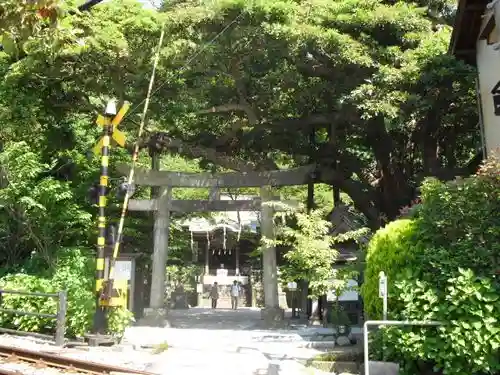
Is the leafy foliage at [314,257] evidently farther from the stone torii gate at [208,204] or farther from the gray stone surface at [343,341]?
the stone torii gate at [208,204]

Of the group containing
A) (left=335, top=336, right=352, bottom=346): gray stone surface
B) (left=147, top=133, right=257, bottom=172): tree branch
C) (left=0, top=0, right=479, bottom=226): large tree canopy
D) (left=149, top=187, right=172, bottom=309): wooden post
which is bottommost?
(left=335, top=336, right=352, bottom=346): gray stone surface

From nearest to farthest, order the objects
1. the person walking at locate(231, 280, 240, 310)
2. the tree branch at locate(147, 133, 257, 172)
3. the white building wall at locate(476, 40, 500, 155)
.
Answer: the white building wall at locate(476, 40, 500, 155) < the tree branch at locate(147, 133, 257, 172) < the person walking at locate(231, 280, 240, 310)

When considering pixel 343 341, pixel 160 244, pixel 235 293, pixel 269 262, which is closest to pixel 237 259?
pixel 235 293

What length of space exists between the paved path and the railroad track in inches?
40.5

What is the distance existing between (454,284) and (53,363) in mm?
7324

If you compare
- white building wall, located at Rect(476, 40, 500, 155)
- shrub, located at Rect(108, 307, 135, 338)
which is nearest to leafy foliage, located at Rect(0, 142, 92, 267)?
shrub, located at Rect(108, 307, 135, 338)

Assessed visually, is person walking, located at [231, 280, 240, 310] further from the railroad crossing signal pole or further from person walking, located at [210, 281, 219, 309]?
the railroad crossing signal pole

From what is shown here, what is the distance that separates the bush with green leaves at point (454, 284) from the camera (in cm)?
727

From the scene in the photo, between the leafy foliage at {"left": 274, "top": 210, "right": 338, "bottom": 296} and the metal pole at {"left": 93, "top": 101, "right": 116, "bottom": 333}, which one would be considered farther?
the leafy foliage at {"left": 274, "top": 210, "right": 338, "bottom": 296}

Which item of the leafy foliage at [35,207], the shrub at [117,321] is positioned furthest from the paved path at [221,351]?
the leafy foliage at [35,207]

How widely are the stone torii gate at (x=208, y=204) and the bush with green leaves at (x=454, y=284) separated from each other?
10.4m

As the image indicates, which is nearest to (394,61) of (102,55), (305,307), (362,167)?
(362,167)

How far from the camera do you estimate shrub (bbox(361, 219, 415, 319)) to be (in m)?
8.56

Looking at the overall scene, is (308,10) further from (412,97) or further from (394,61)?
(412,97)
